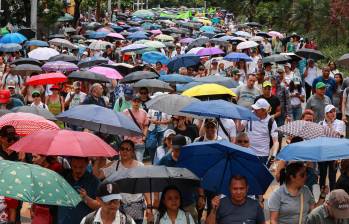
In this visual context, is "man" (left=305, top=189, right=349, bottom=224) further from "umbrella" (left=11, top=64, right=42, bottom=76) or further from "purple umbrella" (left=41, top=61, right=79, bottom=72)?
"purple umbrella" (left=41, top=61, right=79, bottom=72)

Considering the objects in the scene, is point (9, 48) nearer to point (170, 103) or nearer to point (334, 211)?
point (170, 103)

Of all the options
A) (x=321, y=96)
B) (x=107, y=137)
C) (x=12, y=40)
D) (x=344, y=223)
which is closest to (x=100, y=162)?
(x=107, y=137)

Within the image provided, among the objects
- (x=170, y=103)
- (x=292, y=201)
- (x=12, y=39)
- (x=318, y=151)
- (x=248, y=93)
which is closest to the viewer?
(x=292, y=201)

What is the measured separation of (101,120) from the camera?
10.6m

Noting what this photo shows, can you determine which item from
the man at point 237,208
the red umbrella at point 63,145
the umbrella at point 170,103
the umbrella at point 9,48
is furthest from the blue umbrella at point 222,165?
the umbrella at point 9,48

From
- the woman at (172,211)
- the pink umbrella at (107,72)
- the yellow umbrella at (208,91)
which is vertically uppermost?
the woman at (172,211)

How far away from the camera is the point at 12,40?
26312 mm

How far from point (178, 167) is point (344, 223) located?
1.87 metres

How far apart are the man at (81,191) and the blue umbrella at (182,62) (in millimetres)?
12571

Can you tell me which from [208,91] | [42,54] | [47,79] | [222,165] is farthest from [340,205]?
[42,54]

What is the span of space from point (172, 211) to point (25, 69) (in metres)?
10.6

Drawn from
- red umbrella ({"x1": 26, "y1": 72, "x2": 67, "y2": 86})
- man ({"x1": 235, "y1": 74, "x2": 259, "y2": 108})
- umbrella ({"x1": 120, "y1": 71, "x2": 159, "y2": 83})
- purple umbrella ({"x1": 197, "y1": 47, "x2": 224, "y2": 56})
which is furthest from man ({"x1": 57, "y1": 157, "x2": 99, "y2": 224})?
purple umbrella ({"x1": 197, "y1": 47, "x2": 224, "y2": 56})

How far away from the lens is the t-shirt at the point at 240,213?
7.51 meters

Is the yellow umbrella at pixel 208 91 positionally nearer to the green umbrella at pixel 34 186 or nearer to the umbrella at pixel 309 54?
the green umbrella at pixel 34 186
